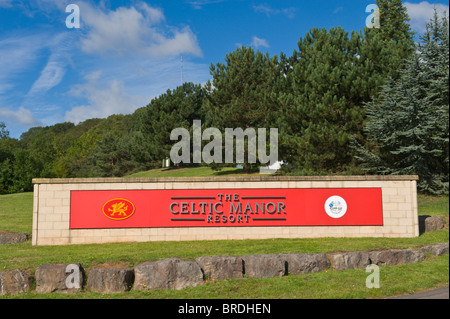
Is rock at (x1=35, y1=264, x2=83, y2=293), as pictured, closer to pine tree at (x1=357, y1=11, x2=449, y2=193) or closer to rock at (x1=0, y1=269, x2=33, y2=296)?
rock at (x1=0, y1=269, x2=33, y2=296)

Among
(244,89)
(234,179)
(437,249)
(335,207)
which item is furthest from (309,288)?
(244,89)

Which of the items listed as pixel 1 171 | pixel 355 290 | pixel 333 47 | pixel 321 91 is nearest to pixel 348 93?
pixel 321 91

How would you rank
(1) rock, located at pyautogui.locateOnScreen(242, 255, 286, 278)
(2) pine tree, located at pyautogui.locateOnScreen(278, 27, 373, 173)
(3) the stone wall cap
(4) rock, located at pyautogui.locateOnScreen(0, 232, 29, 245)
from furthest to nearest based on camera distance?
(2) pine tree, located at pyautogui.locateOnScreen(278, 27, 373, 173)
(4) rock, located at pyautogui.locateOnScreen(0, 232, 29, 245)
(3) the stone wall cap
(1) rock, located at pyautogui.locateOnScreen(242, 255, 286, 278)

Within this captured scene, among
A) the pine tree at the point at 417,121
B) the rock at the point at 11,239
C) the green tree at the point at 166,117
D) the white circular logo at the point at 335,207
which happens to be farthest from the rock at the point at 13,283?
the green tree at the point at 166,117

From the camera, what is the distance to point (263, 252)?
476 inches

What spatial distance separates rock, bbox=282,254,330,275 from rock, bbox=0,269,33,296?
7327 mm

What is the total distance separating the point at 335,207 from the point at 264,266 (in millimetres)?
5850

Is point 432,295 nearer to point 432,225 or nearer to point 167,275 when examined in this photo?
point 167,275

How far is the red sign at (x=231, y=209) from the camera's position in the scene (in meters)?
14.7

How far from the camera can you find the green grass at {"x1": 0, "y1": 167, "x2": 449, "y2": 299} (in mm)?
9102

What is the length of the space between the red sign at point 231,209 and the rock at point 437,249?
2604 mm

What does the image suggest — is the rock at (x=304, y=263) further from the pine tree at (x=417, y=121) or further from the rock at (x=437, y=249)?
the pine tree at (x=417, y=121)

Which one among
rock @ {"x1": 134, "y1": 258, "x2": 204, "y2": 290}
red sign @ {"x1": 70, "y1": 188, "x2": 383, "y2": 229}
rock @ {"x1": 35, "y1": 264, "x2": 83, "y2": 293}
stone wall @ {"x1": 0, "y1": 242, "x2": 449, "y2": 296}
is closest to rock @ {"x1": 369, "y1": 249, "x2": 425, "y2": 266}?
stone wall @ {"x1": 0, "y1": 242, "x2": 449, "y2": 296}
